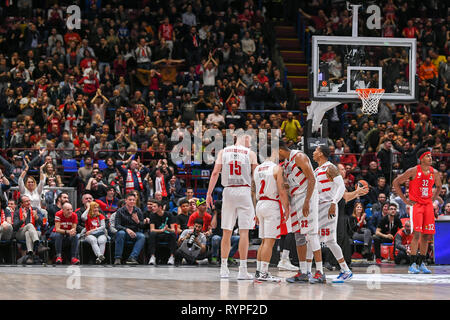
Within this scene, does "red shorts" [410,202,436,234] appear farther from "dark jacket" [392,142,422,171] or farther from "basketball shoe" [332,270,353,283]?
"dark jacket" [392,142,422,171]

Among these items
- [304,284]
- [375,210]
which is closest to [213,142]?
[375,210]

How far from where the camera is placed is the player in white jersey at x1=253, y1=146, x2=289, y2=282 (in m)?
10.9

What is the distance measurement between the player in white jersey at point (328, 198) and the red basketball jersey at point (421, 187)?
2.93m

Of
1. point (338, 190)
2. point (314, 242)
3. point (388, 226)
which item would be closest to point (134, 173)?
point (388, 226)

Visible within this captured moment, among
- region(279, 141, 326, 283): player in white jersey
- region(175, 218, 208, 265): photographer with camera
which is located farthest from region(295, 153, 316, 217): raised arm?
region(175, 218, 208, 265): photographer with camera

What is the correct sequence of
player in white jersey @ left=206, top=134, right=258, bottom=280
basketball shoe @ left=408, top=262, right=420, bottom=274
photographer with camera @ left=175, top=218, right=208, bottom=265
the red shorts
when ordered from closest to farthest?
player in white jersey @ left=206, top=134, right=258, bottom=280 → basketball shoe @ left=408, top=262, right=420, bottom=274 → the red shorts → photographer with camera @ left=175, top=218, right=208, bottom=265

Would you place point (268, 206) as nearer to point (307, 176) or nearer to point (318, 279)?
point (307, 176)

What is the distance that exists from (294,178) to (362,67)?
20.7ft

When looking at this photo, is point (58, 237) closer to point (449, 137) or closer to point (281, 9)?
point (449, 137)

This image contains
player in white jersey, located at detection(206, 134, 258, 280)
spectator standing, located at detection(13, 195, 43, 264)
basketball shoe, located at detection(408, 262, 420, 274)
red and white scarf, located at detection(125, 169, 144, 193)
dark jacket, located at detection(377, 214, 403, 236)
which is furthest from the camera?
red and white scarf, located at detection(125, 169, 144, 193)

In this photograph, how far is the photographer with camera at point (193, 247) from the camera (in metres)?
15.3

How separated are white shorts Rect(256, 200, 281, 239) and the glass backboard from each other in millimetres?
4855

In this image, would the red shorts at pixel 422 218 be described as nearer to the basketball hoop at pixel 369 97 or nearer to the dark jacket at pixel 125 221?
the basketball hoop at pixel 369 97

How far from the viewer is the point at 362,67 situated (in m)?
16.4
